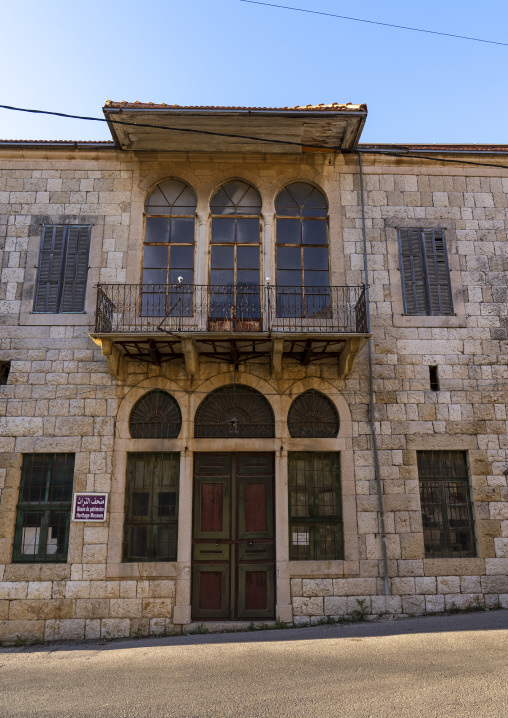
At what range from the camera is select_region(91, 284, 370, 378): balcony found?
959cm

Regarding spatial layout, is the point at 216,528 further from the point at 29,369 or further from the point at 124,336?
the point at 29,369

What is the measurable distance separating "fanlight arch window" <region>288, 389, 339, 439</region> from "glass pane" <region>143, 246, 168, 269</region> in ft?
12.0

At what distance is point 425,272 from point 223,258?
389 centimetres

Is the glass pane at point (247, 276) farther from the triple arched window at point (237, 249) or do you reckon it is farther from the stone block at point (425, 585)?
the stone block at point (425, 585)

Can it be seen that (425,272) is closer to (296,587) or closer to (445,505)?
(445,505)

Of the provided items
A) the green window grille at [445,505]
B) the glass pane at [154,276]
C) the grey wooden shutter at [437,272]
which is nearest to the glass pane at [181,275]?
the glass pane at [154,276]

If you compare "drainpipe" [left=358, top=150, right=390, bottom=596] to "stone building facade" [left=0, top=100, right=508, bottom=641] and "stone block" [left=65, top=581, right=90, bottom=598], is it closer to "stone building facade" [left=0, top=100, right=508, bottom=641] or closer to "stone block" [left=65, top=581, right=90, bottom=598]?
"stone building facade" [left=0, top=100, right=508, bottom=641]

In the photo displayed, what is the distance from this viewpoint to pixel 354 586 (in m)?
9.34

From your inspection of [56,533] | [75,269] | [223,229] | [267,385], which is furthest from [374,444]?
[75,269]

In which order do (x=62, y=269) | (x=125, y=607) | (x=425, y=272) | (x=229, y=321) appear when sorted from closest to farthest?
(x=125, y=607) < (x=229, y=321) < (x=62, y=269) < (x=425, y=272)

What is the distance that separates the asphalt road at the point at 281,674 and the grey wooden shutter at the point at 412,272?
17.8ft

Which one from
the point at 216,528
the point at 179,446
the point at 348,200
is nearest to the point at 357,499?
the point at 216,528

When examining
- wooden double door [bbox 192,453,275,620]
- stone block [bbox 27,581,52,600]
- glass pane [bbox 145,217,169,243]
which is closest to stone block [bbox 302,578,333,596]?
wooden double door [bbox 192,453,275,620]

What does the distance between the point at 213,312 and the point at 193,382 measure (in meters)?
1.38
